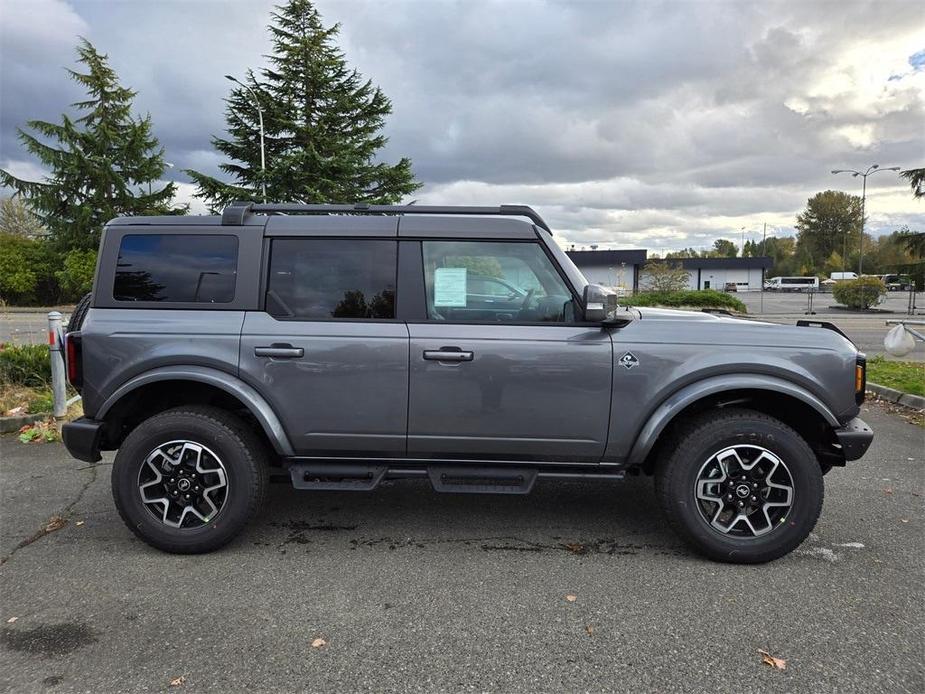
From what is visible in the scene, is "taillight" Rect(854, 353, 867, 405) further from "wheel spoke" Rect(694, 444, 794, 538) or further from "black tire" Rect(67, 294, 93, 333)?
"black tire" Rect(67, 294, 93, 333)

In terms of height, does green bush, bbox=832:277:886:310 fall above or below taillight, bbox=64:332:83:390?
above

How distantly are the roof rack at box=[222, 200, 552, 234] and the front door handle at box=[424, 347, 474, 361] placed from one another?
2.89 ft

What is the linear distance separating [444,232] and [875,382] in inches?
297

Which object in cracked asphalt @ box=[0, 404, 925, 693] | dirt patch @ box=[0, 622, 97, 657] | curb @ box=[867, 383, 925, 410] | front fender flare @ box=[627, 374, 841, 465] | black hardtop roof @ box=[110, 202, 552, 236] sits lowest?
dirt patch @ box=[0, 622, 97, 657]

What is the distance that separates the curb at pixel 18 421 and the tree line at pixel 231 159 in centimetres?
1724

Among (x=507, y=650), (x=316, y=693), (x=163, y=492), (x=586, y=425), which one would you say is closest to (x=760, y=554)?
(x=586, y=425)

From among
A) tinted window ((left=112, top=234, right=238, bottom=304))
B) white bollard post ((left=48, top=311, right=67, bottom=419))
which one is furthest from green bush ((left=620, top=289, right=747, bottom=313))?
tinted window ((left=112, top=234, right=238, bottom=304))

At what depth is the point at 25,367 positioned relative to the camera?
7.12m

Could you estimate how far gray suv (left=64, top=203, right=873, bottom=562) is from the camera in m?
3.33

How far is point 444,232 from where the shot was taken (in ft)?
11.5

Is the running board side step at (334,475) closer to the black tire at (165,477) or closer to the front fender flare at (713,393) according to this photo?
the black tire at (165,477)

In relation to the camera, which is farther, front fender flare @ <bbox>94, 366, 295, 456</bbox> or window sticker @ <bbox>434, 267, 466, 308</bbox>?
window sticker @ <bbox>434, 267, 466, 308</bbox>

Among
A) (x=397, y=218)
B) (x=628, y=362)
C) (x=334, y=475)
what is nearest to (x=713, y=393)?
(x=628, y=362)

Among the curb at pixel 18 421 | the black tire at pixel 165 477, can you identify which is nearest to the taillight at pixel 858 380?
the black tire at pixel 165 477
